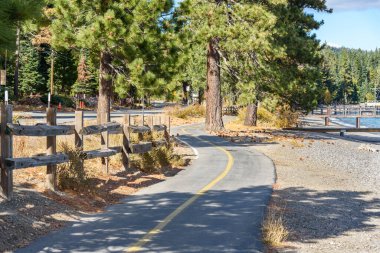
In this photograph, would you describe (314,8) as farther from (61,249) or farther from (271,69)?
(61,249)

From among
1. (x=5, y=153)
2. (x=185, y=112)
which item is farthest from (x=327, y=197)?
(x=185, y=112)

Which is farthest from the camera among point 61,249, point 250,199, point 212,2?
point 212,2

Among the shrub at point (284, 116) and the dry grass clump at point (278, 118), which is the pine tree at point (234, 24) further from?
the dry grass clump at point (278, 118)

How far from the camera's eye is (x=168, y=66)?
20.0m

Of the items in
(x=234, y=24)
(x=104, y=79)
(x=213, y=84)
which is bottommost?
(x=104, y=79)

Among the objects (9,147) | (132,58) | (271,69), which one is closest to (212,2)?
(271,69)

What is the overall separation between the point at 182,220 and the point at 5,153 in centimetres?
332

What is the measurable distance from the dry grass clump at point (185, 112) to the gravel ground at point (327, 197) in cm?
2021

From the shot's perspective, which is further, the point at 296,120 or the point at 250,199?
the point at 296,120

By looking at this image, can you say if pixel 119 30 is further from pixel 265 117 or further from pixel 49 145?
pixel 265 117

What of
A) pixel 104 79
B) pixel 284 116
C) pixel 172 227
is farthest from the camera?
pixel 284 116

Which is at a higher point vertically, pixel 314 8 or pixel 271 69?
pixel 314 8

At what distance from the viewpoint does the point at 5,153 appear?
9.31 m

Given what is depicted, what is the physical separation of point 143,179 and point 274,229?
6.48 m
